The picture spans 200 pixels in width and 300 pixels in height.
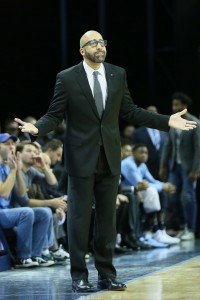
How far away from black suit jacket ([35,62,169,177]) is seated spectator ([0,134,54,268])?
66.6 inches

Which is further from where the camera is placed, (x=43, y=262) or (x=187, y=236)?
(x=187, y=236)

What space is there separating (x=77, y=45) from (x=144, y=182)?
456cm

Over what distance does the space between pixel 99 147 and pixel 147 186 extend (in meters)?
4.08

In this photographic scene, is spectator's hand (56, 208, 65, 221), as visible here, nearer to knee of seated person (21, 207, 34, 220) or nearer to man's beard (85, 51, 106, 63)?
knee of seated person (21, 207, 34, 220)

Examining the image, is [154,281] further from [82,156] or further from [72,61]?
[72,61]

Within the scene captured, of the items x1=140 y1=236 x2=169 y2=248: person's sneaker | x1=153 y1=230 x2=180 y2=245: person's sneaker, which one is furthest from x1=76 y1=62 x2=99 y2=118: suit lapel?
x1=153 y1=230 x2=180 y2=245: person's sneaker

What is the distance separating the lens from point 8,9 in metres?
12.5

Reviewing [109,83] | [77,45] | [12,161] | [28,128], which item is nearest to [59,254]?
[12,161]

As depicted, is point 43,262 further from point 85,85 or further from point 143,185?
point 85,85

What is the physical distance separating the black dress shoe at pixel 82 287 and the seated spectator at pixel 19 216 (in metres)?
1.88

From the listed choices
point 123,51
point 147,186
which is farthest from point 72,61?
point 147,186

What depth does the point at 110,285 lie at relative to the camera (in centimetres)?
558

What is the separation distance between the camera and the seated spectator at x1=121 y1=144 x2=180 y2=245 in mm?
9609

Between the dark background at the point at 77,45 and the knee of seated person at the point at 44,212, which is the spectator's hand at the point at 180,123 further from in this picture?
the dark background at the point at 77,45
